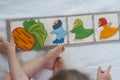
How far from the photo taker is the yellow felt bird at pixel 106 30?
1037 millimetres

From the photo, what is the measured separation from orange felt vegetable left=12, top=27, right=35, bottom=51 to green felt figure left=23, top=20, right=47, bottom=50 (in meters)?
0.01

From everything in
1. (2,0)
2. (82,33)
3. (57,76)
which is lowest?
(57,76)

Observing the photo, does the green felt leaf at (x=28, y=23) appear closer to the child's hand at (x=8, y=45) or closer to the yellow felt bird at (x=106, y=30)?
the child's hand at (x=8, y=45)

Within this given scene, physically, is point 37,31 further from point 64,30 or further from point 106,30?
point 106,30

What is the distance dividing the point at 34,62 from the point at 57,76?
0.12m

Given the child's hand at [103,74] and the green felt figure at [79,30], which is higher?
the green felt figure at [79,30]

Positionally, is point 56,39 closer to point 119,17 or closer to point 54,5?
point 54,5

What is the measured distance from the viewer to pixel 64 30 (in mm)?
1017

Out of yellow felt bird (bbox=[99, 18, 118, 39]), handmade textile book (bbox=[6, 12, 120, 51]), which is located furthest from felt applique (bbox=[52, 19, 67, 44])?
yellow felt bird (bbox=[99, 18, 118, 39])

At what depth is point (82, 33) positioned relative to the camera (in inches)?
40.4

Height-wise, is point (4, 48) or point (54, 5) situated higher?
point (54, 5)

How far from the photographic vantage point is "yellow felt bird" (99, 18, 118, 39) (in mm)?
1037

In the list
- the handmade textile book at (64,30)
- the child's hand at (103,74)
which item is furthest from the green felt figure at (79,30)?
the child's hand at (103,74)

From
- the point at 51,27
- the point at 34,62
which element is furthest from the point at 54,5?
the point at 34,62
